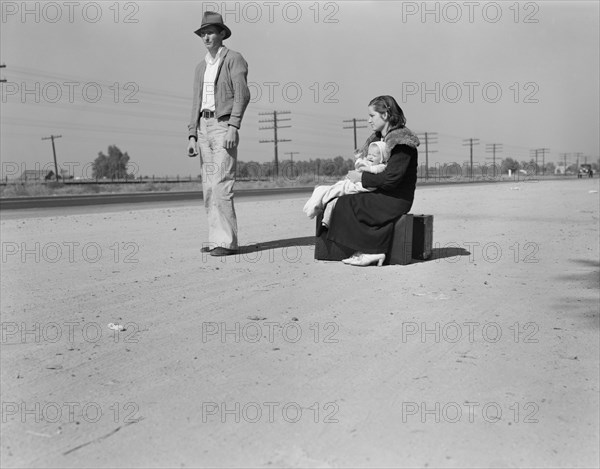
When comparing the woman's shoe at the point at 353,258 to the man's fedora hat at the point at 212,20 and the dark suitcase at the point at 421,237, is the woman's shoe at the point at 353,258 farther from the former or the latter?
the man's fedora hat at the point at 212,20

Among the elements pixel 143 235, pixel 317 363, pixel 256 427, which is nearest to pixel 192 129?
pixel 143 235

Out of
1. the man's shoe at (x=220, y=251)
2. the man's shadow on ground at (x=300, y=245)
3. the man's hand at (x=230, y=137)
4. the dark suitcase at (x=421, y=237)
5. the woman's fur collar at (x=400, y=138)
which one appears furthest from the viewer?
the man's shadow on ground at (x=300, y=245)

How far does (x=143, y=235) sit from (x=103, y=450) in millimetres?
6499

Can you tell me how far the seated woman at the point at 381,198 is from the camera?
649 cm

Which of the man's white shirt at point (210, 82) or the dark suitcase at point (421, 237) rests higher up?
the man's white shirt at point (210, 82)

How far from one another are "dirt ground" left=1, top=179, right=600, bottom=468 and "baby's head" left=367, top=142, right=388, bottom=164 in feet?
3.41

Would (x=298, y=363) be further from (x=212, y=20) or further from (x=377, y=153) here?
(x=212, y=20)

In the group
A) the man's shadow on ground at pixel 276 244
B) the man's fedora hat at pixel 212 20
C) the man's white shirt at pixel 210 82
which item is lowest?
the man's shadow on ground at pixel 276 244

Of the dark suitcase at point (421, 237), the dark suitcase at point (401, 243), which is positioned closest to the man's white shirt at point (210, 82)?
the dark suitcase at point (401, 243)

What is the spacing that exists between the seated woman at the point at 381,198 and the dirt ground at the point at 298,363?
0.96 ft

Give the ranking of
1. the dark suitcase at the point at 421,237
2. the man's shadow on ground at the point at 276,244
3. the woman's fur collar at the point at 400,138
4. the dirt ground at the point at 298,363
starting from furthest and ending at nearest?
the man's shadow on ground at the point at 276,244 < the dark suitcase at the point at 421,237 < the woman's fur collar at the point at 400,138 < the dirt ground at the point at 298,363

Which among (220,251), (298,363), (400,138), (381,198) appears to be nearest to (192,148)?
(220,251)

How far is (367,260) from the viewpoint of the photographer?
6.46m

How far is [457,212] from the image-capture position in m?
13.2
